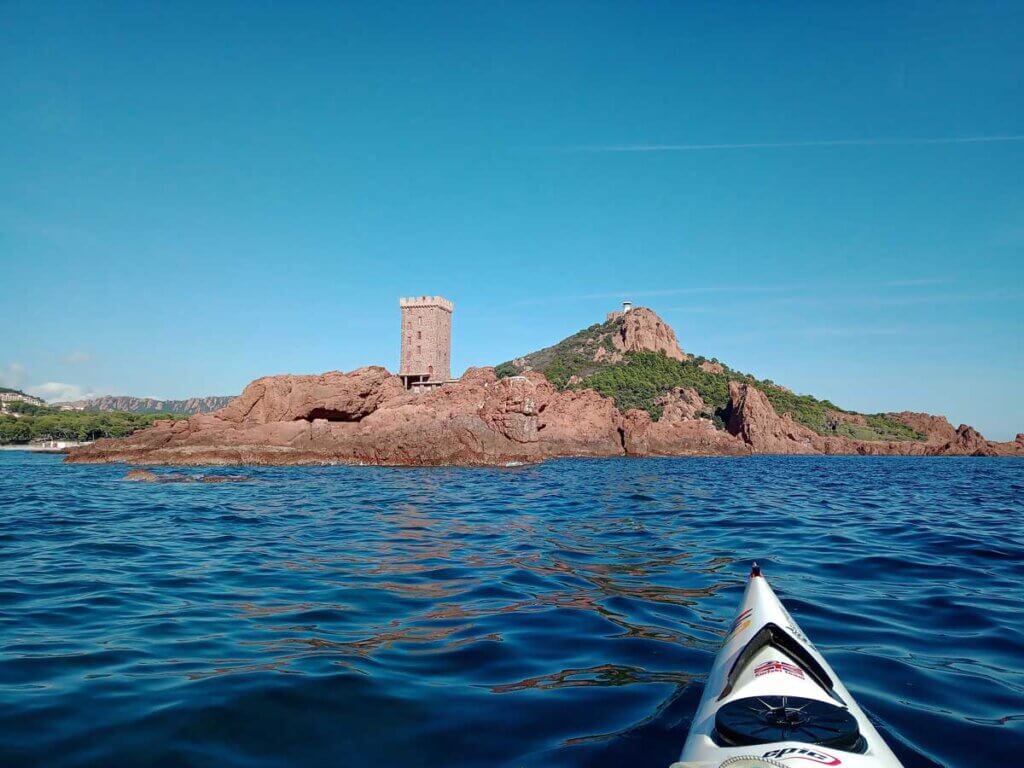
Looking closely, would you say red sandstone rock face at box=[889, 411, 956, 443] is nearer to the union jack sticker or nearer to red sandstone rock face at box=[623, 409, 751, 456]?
red sandstone rock face at box=[623, 409, 751, 456]

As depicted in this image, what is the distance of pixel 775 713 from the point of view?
3076 millimetres

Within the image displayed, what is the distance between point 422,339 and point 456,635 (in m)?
69.7

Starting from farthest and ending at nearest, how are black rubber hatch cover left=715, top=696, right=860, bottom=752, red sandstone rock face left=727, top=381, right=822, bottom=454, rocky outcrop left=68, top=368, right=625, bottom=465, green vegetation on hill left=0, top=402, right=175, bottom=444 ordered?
red sandstone rock face left=727, top=381, right=822, bottom=454 < green vegetation on hill left=0, top=402, right=175, bottom=444 < rocky outcrop left=68, top=368, right=625, bottom=465 < black rubber hatch cover left=715, top=696, right=860, bottom=752

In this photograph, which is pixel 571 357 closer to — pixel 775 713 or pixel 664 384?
pixel 664 384

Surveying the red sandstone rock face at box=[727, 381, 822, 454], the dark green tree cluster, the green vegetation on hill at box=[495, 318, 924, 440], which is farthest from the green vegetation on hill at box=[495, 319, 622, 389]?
the red sandstone rock face at box=[727, 381, 822, 454]

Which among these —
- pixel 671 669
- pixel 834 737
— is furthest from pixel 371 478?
pixel 834 737

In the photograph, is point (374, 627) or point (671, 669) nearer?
point (671, 669)

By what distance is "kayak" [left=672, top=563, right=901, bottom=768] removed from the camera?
2.69m

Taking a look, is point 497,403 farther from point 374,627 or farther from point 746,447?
point 746,447

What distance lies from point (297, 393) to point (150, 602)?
37627mm

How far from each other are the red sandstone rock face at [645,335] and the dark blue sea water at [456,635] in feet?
388

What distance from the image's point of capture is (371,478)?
25453 millimetres

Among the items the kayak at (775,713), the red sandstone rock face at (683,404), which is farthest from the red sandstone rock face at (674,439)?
the kayak at (775,713)

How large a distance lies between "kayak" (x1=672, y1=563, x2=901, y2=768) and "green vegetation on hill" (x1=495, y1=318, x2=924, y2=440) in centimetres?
9559
